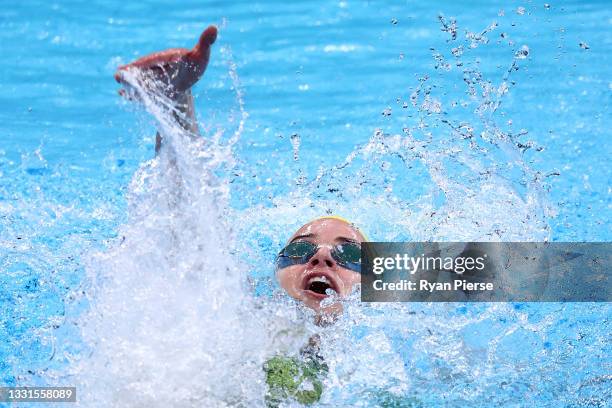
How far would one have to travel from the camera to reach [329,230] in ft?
10.2

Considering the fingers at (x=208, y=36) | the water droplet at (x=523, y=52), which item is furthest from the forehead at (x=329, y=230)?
the water droplet at (x=523, y=52)

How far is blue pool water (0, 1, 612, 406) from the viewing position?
259cm

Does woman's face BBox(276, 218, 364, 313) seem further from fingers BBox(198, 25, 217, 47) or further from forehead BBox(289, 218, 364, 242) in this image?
fingers BBox(198, 25, 217, 47)

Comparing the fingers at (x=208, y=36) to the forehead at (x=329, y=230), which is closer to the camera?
the fingers at (x=208, y=36)

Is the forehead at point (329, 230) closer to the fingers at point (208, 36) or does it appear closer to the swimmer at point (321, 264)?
the swimmer at point (321, 264)

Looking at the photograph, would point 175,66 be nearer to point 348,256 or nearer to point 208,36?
point 208,36

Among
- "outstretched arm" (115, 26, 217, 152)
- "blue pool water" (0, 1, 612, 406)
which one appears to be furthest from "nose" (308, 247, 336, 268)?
"outstretched arm" (115, 26, 217, 152)

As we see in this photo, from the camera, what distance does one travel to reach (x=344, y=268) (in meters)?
3.01

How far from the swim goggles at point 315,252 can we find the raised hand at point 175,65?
870mm

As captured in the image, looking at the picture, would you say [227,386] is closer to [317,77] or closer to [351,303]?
[351,303]

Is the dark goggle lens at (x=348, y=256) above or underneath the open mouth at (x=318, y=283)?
above

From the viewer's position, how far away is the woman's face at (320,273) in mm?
2930

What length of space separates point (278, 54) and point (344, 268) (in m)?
2.81

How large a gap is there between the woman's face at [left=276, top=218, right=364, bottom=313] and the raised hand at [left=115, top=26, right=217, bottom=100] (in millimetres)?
862
